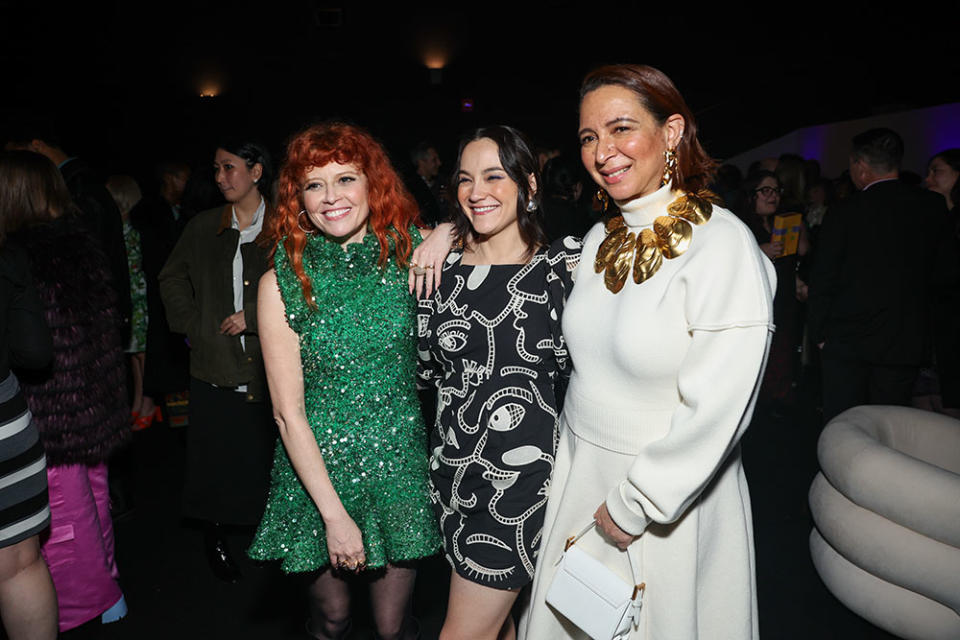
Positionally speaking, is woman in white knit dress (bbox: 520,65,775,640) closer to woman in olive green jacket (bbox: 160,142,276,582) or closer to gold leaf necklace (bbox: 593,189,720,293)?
gold leaf necklace (bbox: 593,189,720,293)

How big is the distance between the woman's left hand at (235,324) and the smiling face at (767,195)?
119 inches

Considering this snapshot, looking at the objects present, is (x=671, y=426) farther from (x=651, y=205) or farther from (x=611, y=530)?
(x=651, y=205)

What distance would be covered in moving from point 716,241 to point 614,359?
318 mm

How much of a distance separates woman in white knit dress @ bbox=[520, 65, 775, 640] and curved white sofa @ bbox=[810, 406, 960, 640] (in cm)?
109

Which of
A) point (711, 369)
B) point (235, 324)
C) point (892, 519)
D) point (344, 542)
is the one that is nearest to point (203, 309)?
point (235, 324)

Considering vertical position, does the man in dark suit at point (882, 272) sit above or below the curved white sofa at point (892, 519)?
above

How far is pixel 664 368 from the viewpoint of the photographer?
136 cm

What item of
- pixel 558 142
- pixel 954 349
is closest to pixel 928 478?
pixel 954 349

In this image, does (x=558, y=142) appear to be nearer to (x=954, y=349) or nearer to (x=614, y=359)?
(x=954, y=349)

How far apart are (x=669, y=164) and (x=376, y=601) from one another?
1329 millimetres

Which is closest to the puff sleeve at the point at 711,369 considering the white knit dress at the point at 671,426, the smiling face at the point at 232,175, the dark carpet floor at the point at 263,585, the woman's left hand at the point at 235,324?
the white knit dress at the point at 671,426

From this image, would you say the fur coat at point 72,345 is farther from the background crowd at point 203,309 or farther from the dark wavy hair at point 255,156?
the dark wavy hair at point 255,156

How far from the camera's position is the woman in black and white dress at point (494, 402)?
1.65 m

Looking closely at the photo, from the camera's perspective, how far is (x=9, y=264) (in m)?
1.87
